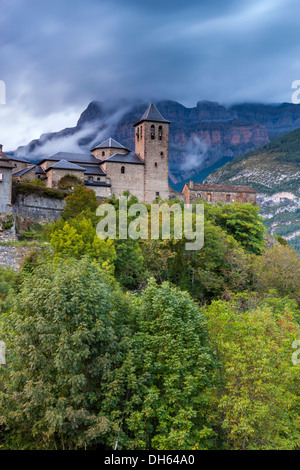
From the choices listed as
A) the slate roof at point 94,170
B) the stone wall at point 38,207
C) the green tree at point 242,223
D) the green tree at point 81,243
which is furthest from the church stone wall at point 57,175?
the green tree at point 81,243

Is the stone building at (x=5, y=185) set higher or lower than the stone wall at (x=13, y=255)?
higher

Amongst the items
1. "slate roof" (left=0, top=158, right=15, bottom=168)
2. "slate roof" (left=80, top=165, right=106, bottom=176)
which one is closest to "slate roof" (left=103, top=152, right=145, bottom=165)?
"slate roof" (left=80, top=165, right=106, bottom=176)

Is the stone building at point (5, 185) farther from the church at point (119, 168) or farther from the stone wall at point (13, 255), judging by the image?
the church at point (119, 168)

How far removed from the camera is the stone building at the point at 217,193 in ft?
257

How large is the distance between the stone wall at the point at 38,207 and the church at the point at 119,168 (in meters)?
7.98

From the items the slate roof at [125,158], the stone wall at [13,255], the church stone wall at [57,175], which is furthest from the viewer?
the slate roof at [125,158]

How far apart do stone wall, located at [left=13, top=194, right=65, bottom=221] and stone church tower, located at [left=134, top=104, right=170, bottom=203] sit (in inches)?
742

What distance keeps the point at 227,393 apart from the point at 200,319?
3.76 metres

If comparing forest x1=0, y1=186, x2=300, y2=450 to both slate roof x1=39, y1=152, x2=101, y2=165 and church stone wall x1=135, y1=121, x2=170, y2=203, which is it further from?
slate roof x1=39, y1=152, x2=101, y2=165

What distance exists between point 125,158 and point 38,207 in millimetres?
22522

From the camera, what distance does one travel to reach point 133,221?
48500mm

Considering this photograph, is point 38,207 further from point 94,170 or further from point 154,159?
point 154,159

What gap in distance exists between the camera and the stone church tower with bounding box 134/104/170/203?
7238 cm
